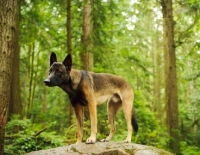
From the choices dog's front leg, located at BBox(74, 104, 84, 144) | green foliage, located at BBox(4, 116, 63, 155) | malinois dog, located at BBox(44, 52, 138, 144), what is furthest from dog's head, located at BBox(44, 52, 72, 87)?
green foliage, located at BBox(4, 116, 63, 155)

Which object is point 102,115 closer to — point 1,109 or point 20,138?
point 20,138

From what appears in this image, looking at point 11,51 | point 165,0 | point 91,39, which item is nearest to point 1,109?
point 11,51

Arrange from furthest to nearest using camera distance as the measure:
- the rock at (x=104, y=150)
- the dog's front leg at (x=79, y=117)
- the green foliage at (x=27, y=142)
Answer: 1. the green foliage at (x=27, y=142)
2. the dog's front leg at (x=79, y=117)
3. the rock at (x=104, y=150)

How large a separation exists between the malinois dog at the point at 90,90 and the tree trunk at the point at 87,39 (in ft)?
14.0

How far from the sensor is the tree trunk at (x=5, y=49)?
573 cm

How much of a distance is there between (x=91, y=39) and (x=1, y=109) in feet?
20.4

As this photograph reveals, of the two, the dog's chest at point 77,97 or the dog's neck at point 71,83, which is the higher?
the dog's neck at point 71,83

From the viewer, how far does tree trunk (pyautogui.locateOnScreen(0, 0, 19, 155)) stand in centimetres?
573

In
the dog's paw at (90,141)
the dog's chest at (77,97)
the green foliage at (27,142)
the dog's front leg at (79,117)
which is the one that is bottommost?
the green foliage at (27,142)

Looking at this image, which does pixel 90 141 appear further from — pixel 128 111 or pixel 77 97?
pixel 128 111

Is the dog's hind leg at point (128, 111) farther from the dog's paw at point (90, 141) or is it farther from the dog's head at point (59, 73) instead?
the dog's head at point (59, 73)

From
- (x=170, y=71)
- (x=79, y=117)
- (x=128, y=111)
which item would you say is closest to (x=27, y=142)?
(x=79, y=117)

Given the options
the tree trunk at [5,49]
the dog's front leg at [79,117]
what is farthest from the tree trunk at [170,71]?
the tree trunk at [5,49]

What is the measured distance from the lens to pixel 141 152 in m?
5.35
